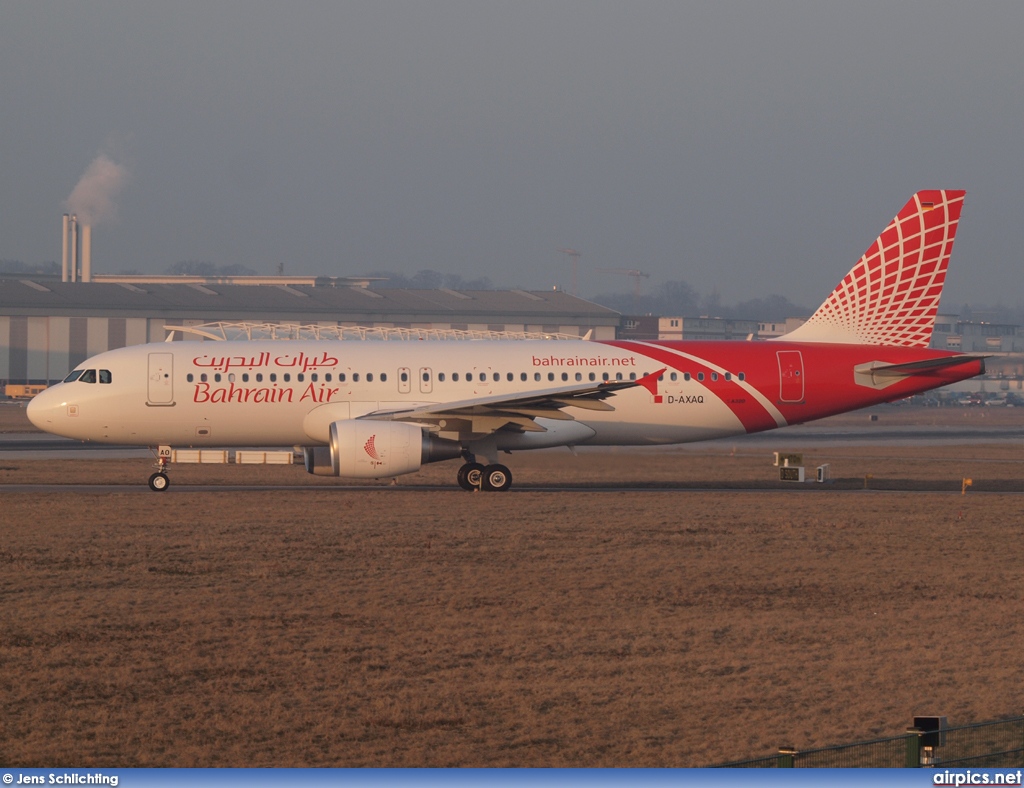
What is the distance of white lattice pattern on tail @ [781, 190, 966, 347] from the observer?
108ft

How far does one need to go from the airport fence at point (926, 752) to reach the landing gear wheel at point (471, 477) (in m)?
22.9

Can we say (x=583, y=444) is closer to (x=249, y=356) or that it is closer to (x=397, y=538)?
(x=249, y=356)

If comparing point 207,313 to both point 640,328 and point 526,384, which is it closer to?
point 640,328

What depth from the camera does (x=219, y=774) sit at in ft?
18.2

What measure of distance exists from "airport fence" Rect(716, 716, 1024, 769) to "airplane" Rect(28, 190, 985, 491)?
21.3m

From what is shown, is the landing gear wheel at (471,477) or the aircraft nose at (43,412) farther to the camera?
the aircraft nose at (43,412)

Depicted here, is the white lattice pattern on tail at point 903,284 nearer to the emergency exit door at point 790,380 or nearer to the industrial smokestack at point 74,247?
the emergency exit door at point 790,380

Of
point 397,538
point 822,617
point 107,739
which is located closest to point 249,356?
point 397,538

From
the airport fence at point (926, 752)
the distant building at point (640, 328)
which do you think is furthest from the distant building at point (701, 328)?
the airport fence at point (926, 752)

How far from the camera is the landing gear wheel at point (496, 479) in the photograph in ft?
99.3

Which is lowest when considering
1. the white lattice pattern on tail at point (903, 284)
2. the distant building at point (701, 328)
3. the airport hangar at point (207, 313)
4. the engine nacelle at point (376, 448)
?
the engine nacelle at point (376, 448)

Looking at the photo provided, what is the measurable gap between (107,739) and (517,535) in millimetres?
12619

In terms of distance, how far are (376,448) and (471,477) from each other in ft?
10.6

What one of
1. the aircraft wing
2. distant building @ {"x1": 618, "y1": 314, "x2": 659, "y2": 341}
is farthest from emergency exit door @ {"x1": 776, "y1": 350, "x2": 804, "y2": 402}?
distant building @ {"x1": 618, "y1": 314, "x2": 659, "y2": 341}
